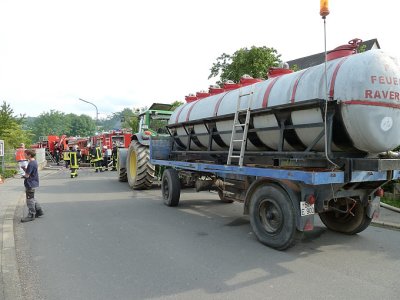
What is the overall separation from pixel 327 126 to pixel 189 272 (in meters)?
2.68

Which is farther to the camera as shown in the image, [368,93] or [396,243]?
[396,243]

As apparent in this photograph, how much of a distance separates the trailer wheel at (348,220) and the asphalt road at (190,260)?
162 millimetres

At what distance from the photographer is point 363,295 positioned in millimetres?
3652

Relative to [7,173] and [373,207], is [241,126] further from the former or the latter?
[7,173]

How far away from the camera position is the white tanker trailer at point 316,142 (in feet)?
15.3

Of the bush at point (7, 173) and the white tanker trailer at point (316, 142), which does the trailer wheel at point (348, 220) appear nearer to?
Answer: the white tanker trailer at point (316, 142)

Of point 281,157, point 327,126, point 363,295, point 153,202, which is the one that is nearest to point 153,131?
point 153,202

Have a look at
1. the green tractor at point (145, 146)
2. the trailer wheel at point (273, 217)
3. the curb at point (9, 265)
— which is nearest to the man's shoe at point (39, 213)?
the curb at point (9, 265)

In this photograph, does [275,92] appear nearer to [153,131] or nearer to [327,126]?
[327,126]

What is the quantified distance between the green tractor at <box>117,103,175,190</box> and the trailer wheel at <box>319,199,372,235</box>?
6.34 metres

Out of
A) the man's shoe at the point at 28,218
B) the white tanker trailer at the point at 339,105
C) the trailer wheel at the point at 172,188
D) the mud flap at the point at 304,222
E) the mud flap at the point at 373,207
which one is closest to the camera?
the white tanker trailer at the point at 339,105

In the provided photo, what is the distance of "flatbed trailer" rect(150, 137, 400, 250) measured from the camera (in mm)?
4770

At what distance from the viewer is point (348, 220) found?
6004mm

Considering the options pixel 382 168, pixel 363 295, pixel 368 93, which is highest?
pixel 368 93
